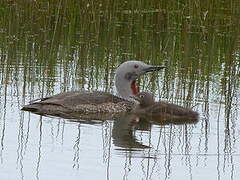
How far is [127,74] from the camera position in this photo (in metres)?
11.0

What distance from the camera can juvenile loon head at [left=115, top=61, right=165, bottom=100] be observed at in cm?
1103

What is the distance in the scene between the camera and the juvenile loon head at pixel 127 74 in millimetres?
11031

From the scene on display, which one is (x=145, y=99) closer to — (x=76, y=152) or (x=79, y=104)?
(x=79, y=104)

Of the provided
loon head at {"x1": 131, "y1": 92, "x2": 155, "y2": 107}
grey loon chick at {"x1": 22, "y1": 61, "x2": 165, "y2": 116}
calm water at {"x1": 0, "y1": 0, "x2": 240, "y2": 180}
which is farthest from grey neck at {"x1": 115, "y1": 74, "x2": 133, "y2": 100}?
loon head at {"x1": 131, "y1": 92, "x2": 155, "y2": 107}

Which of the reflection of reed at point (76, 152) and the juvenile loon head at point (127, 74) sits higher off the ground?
the juvenile loon head at point (127, 74)

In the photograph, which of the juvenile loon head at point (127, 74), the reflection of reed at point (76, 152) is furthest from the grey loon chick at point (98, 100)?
the reflection of reed at point (76, 152)

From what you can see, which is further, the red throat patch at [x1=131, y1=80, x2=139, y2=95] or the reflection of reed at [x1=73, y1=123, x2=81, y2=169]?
the red throat patch at [x1=131, y1=80, x2=139, y2=95]

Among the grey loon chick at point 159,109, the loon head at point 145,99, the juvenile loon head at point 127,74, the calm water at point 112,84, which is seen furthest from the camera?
the juvenile loon head at point 127,74

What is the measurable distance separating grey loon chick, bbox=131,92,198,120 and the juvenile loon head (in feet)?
1.03

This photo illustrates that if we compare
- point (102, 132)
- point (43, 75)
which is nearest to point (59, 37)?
point (43, 75)

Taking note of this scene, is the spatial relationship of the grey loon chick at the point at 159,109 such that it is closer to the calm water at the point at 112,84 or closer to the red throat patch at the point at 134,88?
the calm water at the point at 112,84

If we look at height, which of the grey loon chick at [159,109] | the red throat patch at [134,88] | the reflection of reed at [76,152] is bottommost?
the reflection of reed at [76,152]

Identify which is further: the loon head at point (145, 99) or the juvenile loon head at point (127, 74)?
the juvenile loon head at point (127, 74)

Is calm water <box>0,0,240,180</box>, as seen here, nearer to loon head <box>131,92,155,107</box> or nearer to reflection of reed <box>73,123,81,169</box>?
reflection of reed <box>73,123,81,169</box>
